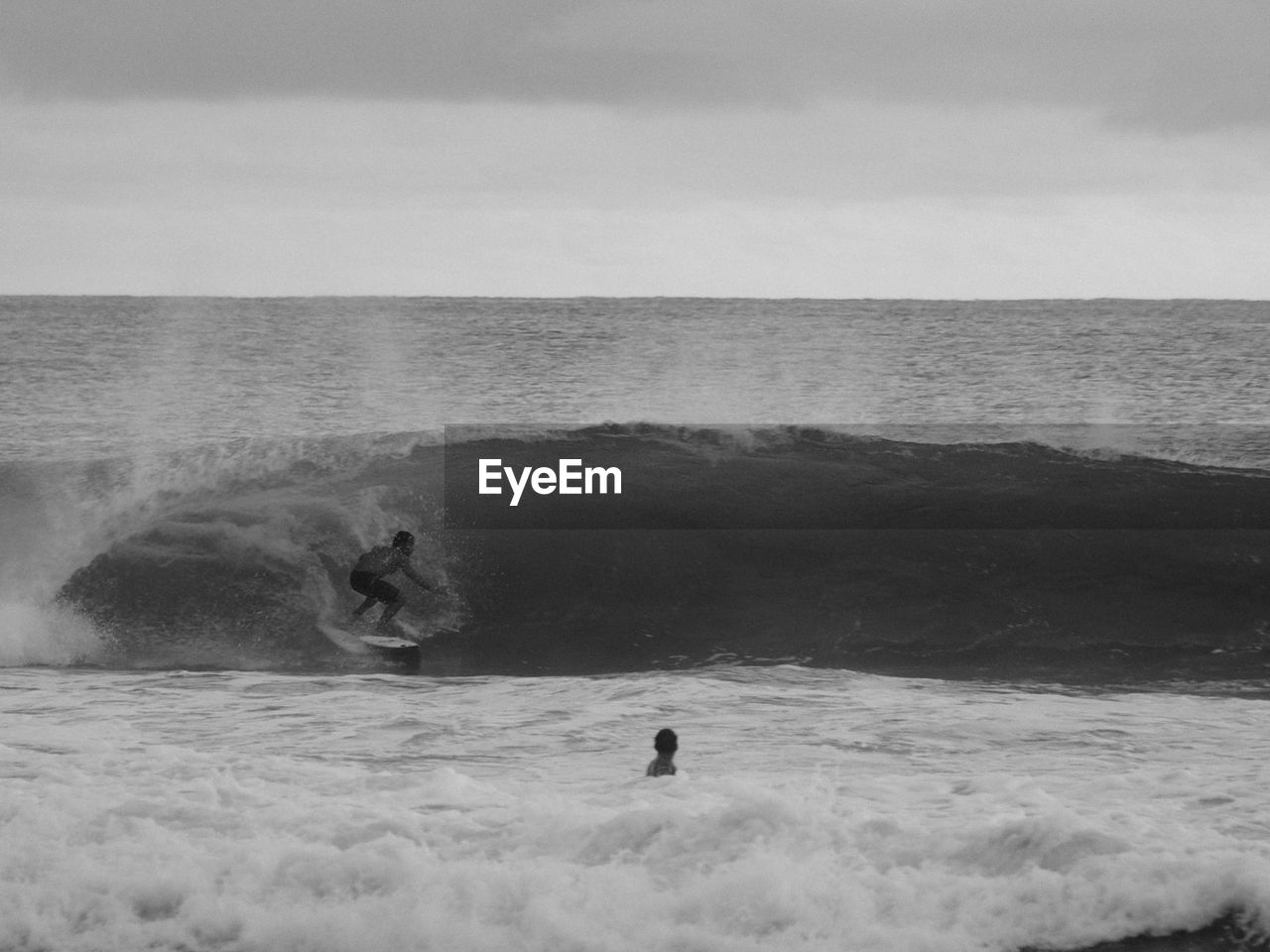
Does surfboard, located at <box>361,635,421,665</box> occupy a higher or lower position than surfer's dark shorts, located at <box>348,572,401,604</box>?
lower

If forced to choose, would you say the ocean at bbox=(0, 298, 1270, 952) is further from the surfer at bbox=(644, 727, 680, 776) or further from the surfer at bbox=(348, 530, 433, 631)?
the surfer at bbox=(348, 530, 433, 631)

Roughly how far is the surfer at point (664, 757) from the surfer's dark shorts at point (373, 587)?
532 centimetres

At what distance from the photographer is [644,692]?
35.7ft

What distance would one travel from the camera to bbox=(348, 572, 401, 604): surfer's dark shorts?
13.0m

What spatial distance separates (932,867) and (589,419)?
77.0 feet

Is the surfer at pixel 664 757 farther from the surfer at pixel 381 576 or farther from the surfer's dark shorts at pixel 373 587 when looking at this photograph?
the surfer's dark shorts at pixel 373 587

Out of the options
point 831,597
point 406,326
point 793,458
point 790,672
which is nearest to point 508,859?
point 790,672

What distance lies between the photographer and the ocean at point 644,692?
6.52m

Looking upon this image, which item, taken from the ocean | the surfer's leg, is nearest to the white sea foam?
the ocean

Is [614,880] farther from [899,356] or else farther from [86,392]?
[899,356]

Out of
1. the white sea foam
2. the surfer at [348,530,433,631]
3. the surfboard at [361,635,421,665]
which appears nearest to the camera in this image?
the white sea foam

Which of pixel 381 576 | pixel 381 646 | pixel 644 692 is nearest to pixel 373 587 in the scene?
Result: pixel 381 576

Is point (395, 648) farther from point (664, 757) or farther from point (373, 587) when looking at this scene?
point (664, 757)

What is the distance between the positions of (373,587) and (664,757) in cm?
543
